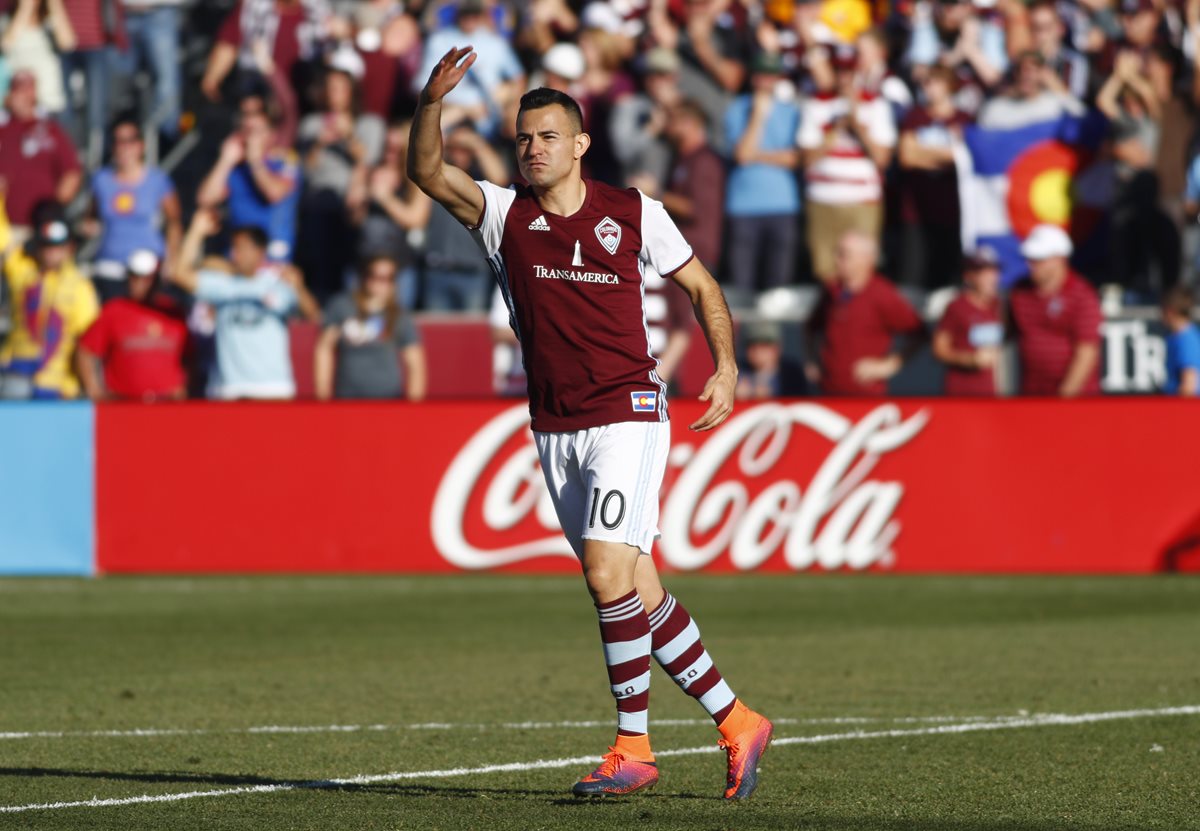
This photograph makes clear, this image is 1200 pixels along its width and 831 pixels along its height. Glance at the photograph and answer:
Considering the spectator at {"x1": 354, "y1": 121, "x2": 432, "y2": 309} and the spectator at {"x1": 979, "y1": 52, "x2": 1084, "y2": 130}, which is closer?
the spectator at {"x1": 979, "y1": 52, "x2": 1084, "y2": 130}

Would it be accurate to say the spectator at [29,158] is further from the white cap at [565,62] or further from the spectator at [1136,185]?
the spectator at [1136,185]

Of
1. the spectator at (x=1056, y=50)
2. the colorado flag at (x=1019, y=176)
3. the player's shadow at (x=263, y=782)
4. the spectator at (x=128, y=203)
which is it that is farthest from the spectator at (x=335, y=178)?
the player's shadow at (x=263, y=782)

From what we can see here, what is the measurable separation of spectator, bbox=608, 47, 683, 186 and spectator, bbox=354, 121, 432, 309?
1.73 meters

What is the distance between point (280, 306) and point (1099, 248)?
6766 millimetres

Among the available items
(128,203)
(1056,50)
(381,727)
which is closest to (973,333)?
(1056,50)

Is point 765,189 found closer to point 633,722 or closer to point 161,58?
point 161,58

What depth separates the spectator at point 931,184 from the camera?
18453 millimetres

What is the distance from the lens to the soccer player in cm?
709

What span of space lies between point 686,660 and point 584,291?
125 cm

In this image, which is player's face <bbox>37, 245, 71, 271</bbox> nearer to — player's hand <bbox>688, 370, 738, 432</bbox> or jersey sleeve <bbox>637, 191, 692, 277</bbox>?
jersey sleeve <bbox>637, 191, 692, 277</bbox>

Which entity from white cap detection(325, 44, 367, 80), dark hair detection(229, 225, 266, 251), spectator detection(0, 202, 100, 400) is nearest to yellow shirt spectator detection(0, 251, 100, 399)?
spectator detection(0, 202, 100, 400)

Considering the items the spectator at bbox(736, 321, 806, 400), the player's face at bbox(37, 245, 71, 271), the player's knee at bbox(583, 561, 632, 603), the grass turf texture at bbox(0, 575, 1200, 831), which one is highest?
the player's face at bbox(37, 245, 71, 271)

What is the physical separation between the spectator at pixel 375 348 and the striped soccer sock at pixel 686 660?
10.2 meters

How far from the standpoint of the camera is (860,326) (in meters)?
17.1
